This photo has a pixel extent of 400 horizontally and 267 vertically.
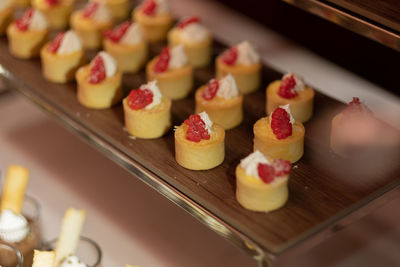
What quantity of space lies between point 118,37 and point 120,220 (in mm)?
698

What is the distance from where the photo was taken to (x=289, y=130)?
1.90 metres

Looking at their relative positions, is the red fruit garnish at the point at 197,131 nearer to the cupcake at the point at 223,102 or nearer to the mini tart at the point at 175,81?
the cupcake at the point at 223,102

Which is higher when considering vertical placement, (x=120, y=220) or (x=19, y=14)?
(x=19, y=14)

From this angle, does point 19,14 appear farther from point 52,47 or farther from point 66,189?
point 66,189

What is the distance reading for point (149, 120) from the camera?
6.78 ft

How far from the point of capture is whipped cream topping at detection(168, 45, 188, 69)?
2.37m

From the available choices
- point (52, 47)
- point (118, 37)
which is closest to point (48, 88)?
point (52, 47)

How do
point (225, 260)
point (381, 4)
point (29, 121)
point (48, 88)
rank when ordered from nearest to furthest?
point (381, 4)
point (225, 260)
point (48, 88)
point (29, 121)

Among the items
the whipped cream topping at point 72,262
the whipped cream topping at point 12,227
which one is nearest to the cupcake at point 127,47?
the whipped cream topping at point 12,227

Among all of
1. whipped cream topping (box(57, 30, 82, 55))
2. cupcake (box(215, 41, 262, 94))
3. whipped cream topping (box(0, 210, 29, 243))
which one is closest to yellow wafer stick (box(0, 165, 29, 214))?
whipped cream topping (box(0, 210, 29, 243))

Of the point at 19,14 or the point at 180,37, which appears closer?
the point at 180,37

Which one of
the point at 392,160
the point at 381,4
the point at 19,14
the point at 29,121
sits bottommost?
the point at 29,121

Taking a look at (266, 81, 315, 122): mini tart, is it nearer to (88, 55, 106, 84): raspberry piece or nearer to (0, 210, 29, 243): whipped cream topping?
(88, 55, 106, 84): raspberry piece

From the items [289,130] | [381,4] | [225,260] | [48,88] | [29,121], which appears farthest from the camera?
[29,121]
